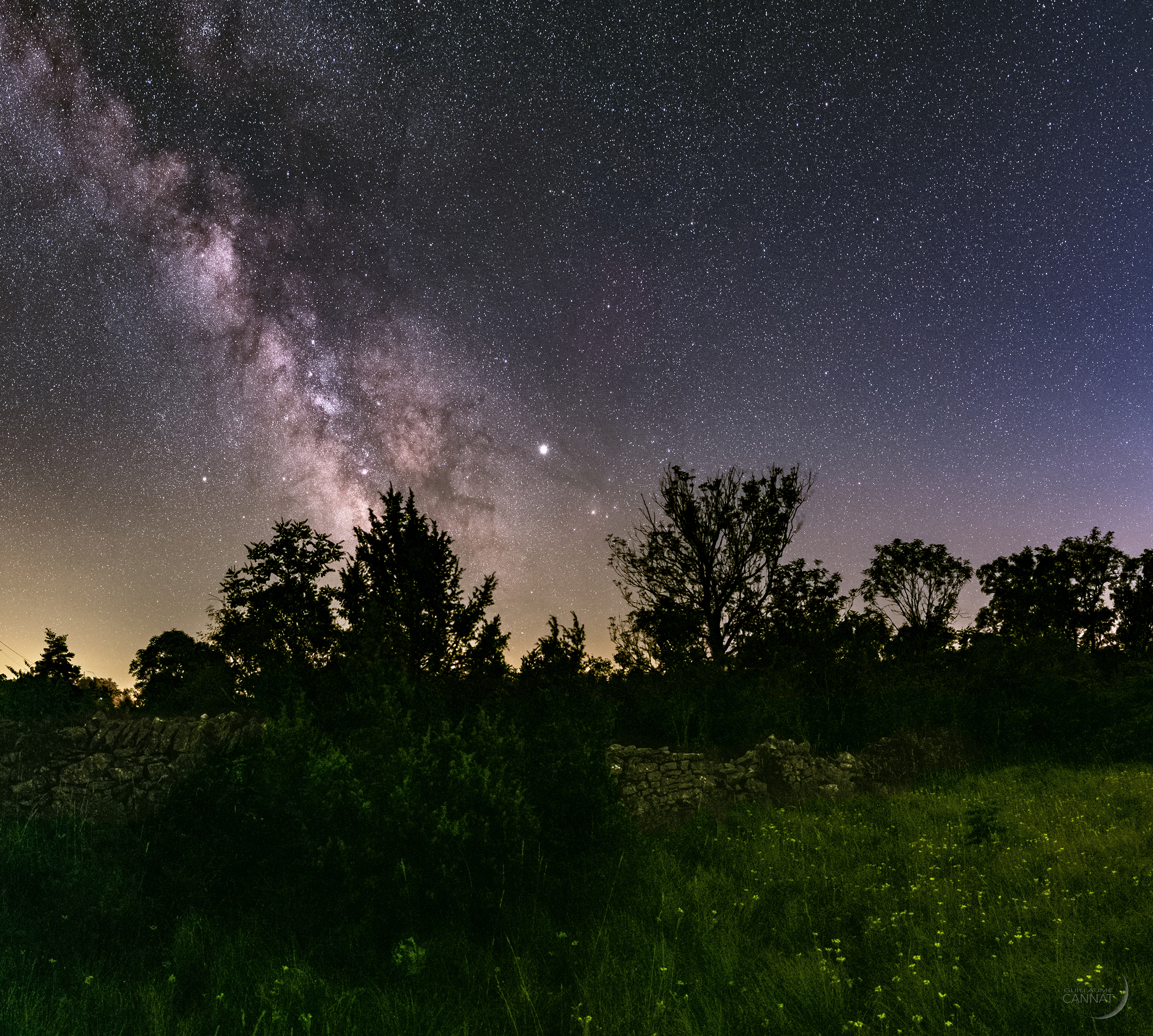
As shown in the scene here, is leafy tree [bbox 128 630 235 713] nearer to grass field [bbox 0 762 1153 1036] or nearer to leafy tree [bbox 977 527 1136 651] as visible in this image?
grass field [bbox 0 762 1153 1036]

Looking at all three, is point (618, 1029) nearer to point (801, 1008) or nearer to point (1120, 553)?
point (801, 1008)

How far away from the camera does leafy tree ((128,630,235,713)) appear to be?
519 inches

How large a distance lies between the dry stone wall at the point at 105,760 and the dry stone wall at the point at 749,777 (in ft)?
21.8

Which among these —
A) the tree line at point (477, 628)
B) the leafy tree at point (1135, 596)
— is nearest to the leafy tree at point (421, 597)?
the tree line at point (477, 628)

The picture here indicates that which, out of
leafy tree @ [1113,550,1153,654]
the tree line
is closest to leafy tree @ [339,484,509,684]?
the tree line

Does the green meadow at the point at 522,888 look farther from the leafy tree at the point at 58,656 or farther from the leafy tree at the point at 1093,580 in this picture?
the leafy tree at the point at 1093,580

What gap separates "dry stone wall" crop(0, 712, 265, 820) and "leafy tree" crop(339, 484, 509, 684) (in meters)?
3.87

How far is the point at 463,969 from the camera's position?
196 inches

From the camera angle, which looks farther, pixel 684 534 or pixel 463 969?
pixel 684 534

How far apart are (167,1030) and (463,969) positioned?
203 centimetres

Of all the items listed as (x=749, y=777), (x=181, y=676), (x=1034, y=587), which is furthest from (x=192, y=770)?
(x=1034, y=587)

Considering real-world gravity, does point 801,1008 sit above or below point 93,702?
below

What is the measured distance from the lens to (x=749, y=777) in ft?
40.1

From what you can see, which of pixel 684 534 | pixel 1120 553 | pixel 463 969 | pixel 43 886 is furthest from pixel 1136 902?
pixel 1120 553
